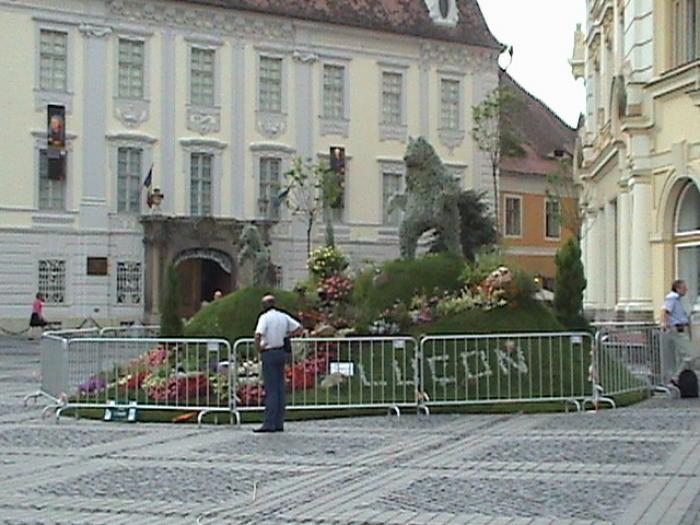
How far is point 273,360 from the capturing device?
1703cm

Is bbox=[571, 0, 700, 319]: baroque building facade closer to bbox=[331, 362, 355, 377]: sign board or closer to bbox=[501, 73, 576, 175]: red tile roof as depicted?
bbox=[331, 362, 355, 377]: sign board

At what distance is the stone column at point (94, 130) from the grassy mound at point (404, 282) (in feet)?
93.0

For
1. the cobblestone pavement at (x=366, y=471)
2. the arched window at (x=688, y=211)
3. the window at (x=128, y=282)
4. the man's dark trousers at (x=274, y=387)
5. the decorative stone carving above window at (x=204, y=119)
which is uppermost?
the decorative stone carving above window at (x=204, y=119)

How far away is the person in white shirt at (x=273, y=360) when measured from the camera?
1689cm

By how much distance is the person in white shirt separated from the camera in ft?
55.4

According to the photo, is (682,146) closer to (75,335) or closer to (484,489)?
(75,335)

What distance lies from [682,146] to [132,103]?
27192 millimetres

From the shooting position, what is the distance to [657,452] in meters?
14.0

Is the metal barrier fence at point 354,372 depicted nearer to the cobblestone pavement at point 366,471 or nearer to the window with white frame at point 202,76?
the cobblestone pavement at point 366,471

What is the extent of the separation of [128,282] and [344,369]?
3172 cm

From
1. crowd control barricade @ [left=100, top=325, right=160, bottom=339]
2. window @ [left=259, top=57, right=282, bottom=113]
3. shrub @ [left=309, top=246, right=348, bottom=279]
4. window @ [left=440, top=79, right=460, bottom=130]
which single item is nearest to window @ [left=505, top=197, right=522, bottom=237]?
window @ [left=440, top=79, right=460, bottom=130]

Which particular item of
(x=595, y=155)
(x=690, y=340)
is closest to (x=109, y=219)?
(x=595, y=155)

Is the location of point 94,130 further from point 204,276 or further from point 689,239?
point 689,239

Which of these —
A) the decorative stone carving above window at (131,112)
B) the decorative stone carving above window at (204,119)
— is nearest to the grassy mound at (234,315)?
the decorative stone carving above window at (131,112)
